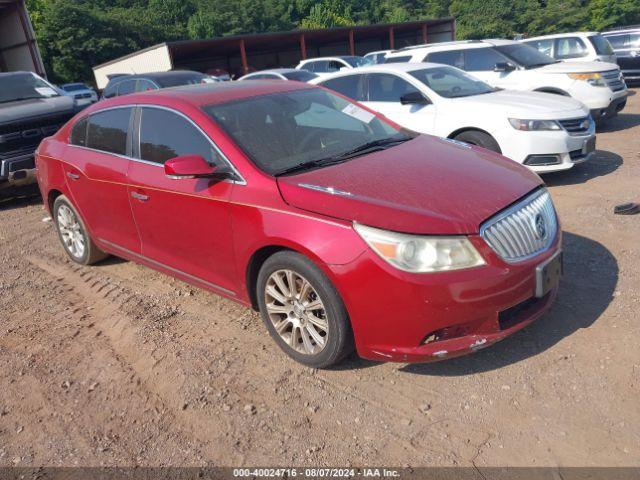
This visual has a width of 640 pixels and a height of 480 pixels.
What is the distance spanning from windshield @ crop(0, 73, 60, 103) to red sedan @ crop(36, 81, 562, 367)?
204 inches

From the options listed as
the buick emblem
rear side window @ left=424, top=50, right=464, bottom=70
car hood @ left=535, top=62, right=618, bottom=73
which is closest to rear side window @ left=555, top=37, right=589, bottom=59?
car hood @ left=535, top=62, right=618, bottom=73

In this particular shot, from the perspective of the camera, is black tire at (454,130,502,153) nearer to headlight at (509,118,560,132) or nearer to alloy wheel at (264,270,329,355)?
headlight at (509,118,560,132)

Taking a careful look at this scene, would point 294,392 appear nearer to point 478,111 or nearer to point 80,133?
point 80,133

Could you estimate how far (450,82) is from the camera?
301 inches

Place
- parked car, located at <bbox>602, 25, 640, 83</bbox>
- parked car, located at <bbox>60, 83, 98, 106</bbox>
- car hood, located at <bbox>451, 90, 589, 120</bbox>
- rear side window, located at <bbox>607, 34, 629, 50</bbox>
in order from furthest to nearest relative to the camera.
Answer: parked car, located at <bbox>60, 83, 98, 106</bbox>
rear side window, located at <bbox>607, 34, 629, 50</bbox>
parked car, located at <bbox>602, 25, 640, 83</bbox>
car hood, located at <bbox>451, 90, 589, 120</bbox>

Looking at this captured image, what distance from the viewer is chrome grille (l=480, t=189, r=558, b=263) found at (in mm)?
2930

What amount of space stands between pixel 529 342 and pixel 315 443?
1.48m

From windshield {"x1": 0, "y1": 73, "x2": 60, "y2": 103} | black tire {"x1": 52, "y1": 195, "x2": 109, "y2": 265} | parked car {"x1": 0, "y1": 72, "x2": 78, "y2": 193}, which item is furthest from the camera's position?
windshield {"x1": 0, "y1": 73, "x2": 60, "y2": 103}

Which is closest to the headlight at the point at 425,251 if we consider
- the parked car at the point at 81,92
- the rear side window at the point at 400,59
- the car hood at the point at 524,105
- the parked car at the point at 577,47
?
the car hood at the point at 524,105

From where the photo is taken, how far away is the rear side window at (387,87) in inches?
296

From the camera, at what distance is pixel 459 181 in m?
3.29

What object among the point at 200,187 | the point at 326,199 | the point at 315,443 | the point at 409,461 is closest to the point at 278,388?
the point at 315,443

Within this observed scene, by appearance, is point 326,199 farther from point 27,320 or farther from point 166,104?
point 27,320

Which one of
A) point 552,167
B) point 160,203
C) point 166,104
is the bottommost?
point 552,167
